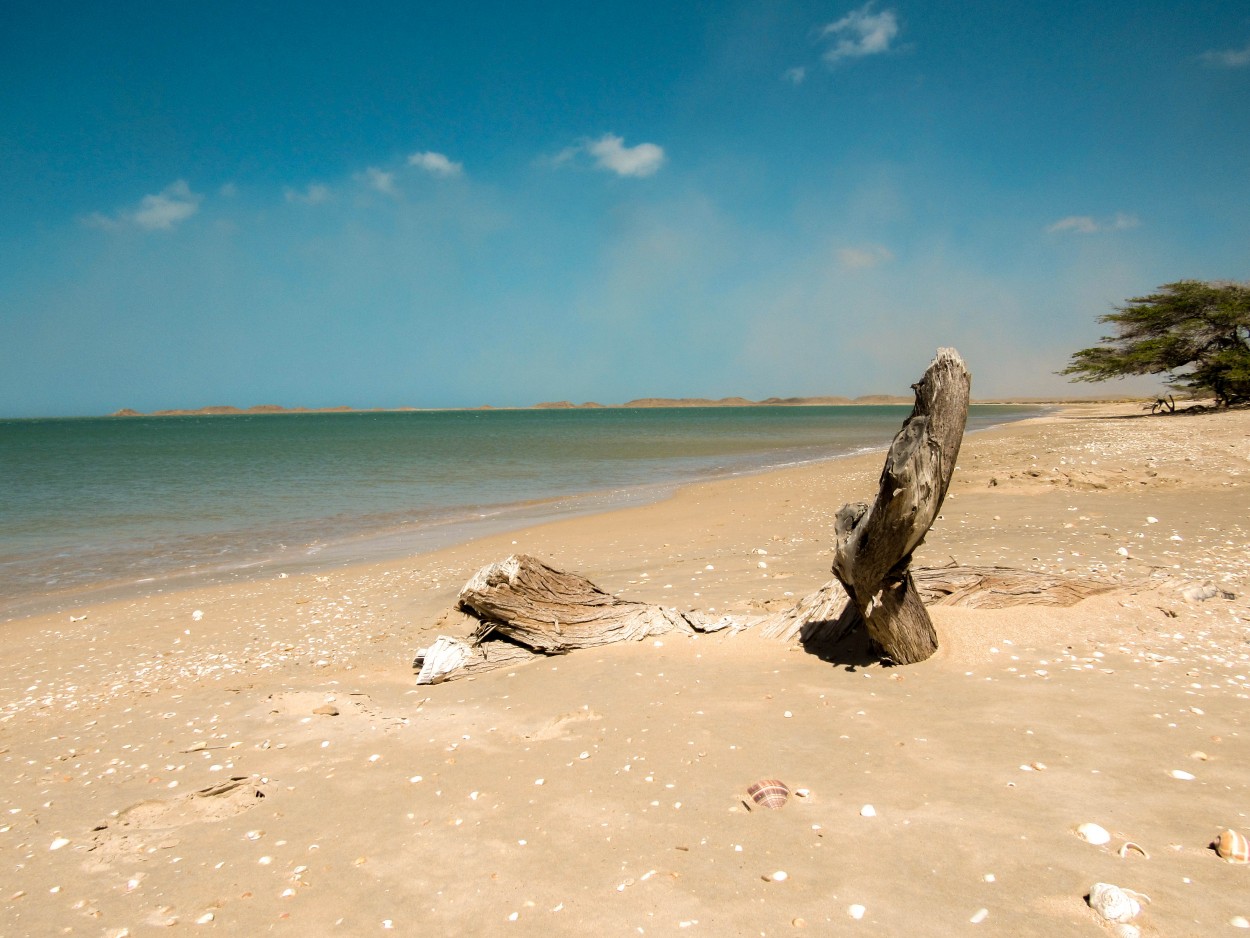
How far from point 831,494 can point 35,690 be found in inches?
535

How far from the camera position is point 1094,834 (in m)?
2.99

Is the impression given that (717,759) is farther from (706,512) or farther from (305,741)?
(706,512)

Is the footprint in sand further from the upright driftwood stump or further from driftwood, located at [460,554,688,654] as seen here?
the upright driftwood stump

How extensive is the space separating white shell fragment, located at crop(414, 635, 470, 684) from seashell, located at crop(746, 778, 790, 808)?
3272 millimetres

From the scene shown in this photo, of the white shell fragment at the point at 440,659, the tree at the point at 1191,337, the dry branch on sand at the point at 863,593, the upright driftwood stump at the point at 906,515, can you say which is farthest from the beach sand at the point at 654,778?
the tree at the point at 1191,337

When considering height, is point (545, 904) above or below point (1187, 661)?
below

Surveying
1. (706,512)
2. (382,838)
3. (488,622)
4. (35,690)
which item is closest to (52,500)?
(35,690)

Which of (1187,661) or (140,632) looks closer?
(1187,661)

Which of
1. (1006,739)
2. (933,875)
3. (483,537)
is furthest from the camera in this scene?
(483,537)

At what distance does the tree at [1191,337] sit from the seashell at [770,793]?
36.1 meters

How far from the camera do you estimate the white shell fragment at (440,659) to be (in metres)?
6.08

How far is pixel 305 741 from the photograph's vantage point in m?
4.98

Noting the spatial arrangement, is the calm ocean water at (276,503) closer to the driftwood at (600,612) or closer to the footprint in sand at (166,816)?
the driftwood at (600,612)

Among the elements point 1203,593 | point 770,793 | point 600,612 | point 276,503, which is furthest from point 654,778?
point 276,503
